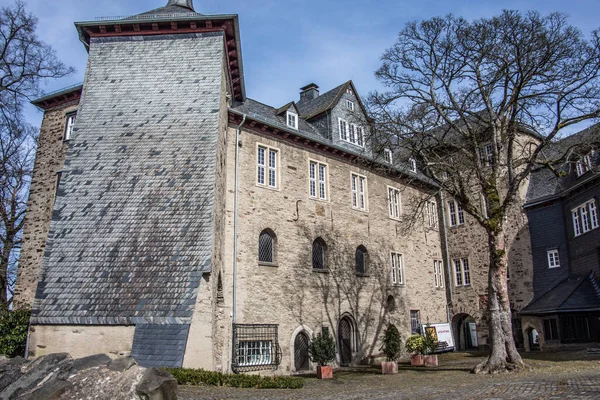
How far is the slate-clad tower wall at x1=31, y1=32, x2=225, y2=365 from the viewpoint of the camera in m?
12.4

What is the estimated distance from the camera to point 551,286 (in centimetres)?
2366

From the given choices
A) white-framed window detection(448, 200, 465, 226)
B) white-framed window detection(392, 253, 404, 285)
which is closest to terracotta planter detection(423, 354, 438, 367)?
white-framed window detection(392, 253, 404, 285)

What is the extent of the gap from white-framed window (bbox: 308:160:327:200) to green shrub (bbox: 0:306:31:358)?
11042 millimetres

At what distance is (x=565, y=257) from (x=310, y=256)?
13.0 meters

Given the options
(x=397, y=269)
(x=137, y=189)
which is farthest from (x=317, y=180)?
(x=137, y=189)

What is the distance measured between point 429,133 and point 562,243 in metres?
11.7

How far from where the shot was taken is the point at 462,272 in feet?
88.8

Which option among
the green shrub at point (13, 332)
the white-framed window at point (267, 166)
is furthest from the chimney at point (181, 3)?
the green shrub at point (13, 332)

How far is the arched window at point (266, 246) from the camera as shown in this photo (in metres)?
18.2

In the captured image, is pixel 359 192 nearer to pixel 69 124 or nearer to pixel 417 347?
pixel 417 347

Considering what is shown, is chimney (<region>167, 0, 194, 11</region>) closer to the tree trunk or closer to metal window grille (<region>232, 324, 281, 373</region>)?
metal window grille (<region>232, 324, 281, 373</region>)

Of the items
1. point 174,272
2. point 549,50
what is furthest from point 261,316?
point 549,50

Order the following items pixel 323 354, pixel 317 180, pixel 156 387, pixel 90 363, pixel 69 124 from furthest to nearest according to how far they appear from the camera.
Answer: pixel 317 180 → pixel 69 124 → pixel 323 354 → pixel 90 363 → pixel 156 387

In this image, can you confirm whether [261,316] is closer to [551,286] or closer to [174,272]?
[174,272]
